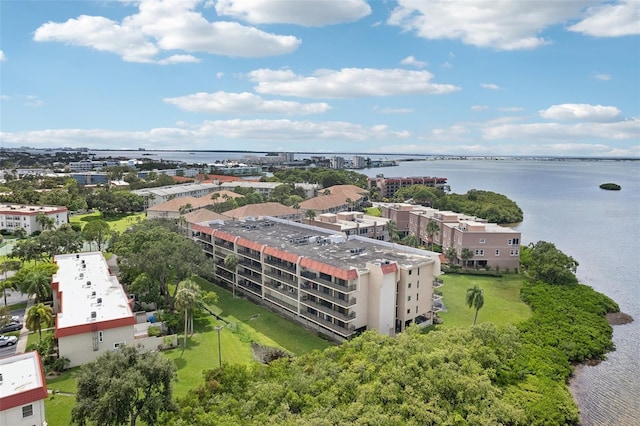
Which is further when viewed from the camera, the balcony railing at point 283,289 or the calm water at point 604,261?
the balcony railing at point 283,289

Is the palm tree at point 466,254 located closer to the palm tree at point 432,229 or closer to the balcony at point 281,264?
the palm tree at point 432,229

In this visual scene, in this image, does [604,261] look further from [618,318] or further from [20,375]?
[20,375]

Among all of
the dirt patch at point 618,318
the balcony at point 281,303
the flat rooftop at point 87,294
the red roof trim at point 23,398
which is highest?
the flat rooftop at point 87,294

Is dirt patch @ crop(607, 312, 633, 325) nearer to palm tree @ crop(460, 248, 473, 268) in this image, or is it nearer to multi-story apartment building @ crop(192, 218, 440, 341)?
palm tree @ crop(460, 248, 473, 268)

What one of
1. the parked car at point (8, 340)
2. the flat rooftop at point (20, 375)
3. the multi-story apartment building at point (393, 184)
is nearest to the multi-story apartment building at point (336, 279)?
the parked car at point (8, 340)

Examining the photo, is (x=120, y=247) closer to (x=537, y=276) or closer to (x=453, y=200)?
(x=537, y=276)

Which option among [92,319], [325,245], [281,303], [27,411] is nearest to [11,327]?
[92,319]

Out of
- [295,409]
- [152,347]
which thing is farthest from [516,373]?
[152,347]
